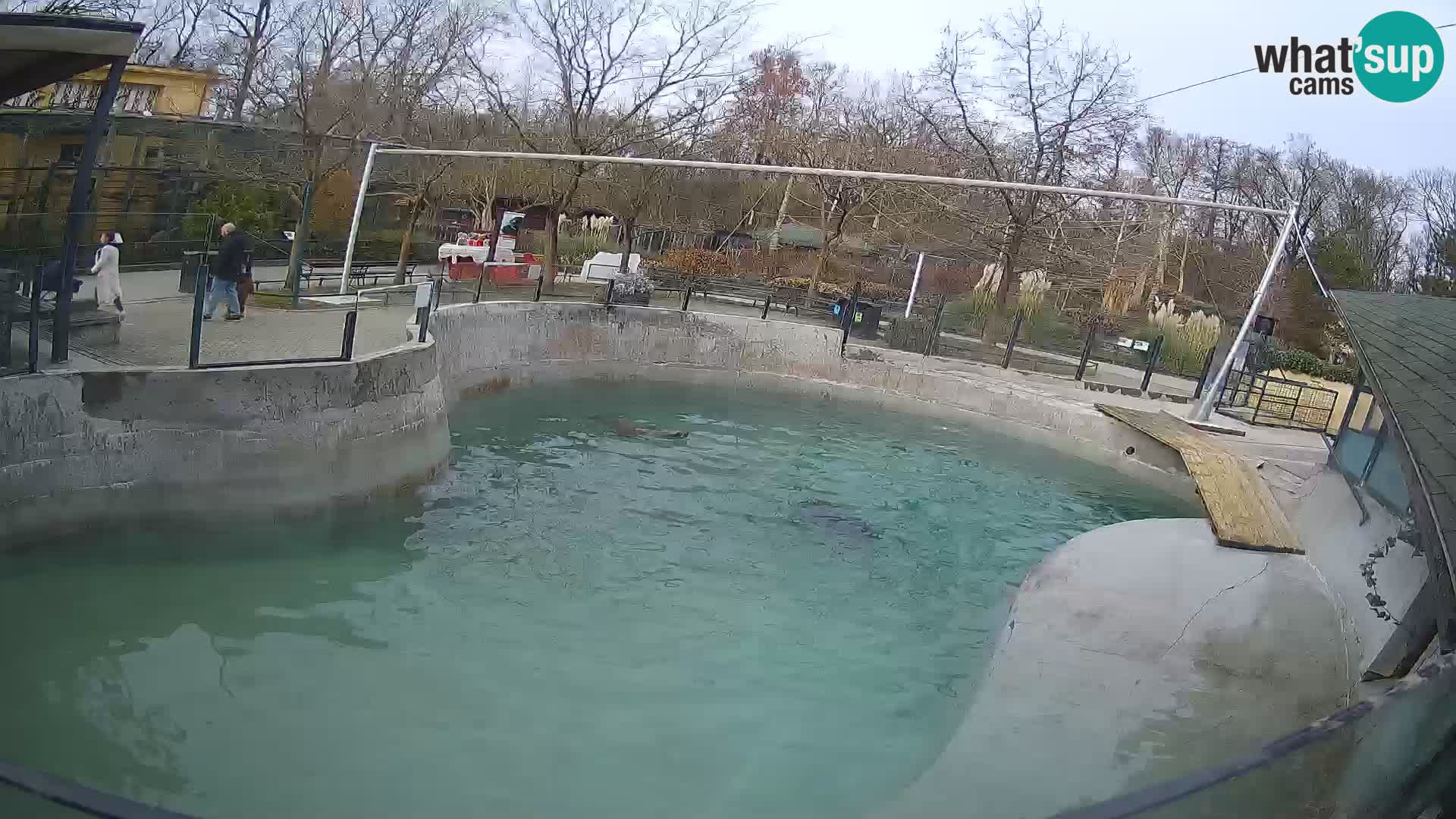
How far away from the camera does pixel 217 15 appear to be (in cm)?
2497

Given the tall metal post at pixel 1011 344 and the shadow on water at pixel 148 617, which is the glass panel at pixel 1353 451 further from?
the tall metal post at pixel 1011 344

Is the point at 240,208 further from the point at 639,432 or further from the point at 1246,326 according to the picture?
the point at 1246,326

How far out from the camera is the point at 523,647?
8.62 m

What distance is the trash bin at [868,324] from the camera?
22203 millimetres

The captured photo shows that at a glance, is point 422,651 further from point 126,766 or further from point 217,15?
point 217,15

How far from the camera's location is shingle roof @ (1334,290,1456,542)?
5.42 meters

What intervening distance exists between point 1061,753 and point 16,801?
5.18 meters

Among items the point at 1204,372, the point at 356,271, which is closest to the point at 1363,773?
the point at 356,271

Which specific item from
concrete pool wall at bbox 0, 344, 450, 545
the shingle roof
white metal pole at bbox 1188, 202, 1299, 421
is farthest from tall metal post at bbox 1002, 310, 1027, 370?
concrete pool wall at bbox 0, 344, 450, 545

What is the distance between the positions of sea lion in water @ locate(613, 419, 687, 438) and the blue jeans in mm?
5903

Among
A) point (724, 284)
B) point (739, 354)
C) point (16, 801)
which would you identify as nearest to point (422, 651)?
point (16, 801)

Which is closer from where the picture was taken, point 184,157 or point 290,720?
point 290,720

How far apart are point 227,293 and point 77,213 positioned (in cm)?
358

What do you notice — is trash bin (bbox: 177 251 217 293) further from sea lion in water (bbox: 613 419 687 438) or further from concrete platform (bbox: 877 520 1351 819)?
concrete platform (bbox: 877 520 1351 819)
